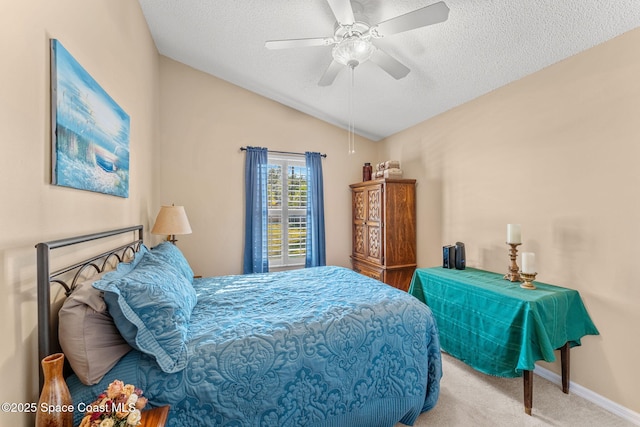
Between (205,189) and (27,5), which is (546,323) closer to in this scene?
(27,5)

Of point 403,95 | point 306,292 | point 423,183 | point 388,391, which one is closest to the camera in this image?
point 388,391

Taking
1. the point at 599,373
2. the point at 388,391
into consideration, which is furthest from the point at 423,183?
the point at 388,391

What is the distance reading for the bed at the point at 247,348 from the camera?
3.85 ft

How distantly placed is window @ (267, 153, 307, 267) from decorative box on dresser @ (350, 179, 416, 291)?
1.03 meters

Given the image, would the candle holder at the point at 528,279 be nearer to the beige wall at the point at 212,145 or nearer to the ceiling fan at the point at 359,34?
the ceiling fan at the point at 359,34

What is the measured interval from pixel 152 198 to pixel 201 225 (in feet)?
2.23

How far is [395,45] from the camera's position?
234 cm

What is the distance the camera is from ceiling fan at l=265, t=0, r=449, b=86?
1592 mm

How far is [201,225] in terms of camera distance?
359 cm

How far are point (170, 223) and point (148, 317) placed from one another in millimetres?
1710

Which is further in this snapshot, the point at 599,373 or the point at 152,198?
the point at 152,198

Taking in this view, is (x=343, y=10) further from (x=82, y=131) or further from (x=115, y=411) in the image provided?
(x=115, y=411)

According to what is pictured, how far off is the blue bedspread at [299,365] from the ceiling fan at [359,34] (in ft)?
5.77

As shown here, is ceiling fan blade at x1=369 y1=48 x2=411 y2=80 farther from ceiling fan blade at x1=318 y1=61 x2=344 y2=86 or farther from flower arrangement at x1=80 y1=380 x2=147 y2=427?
flower arrangement at x1=80 y1=380 x2=147 y2=427
